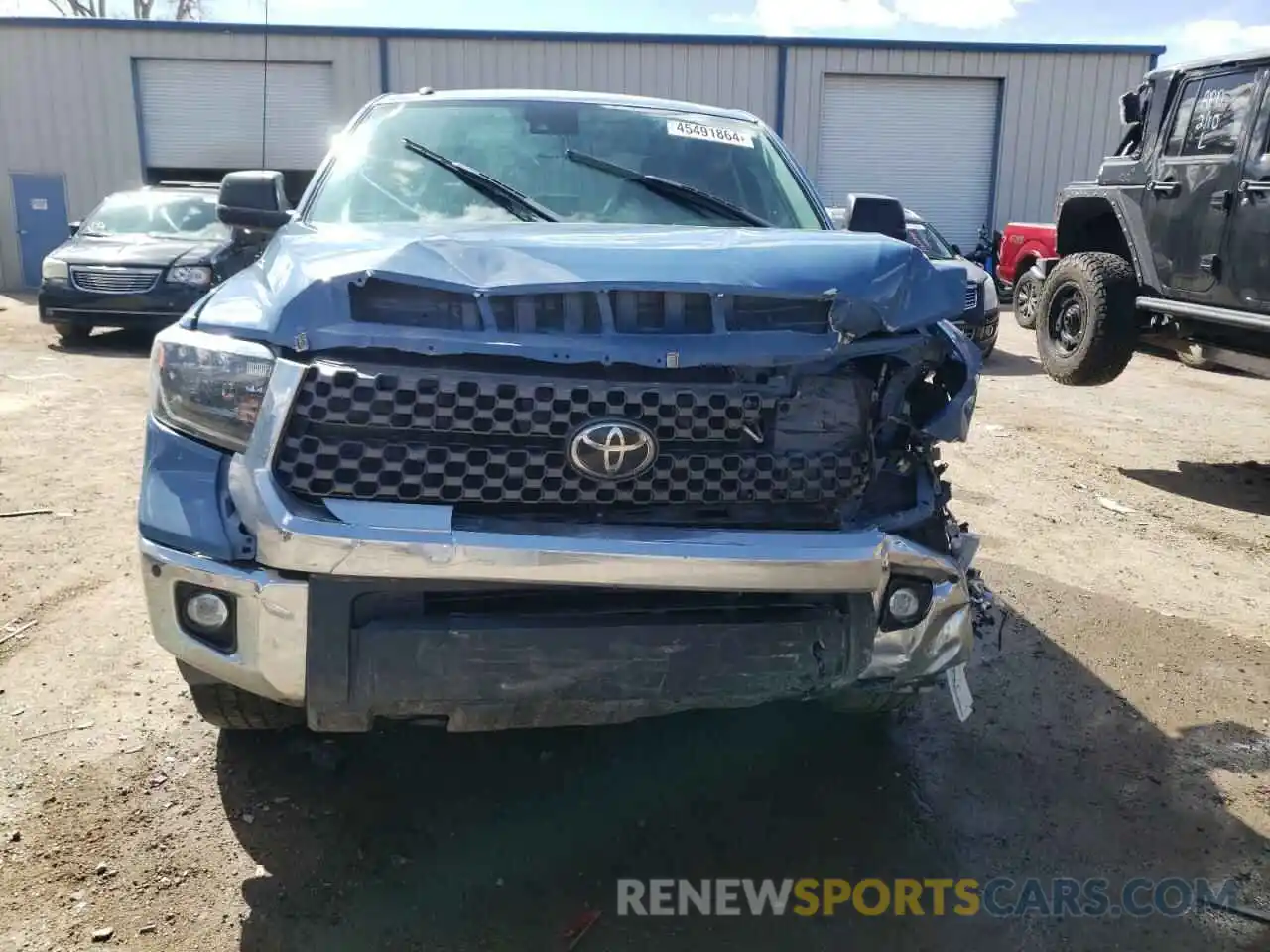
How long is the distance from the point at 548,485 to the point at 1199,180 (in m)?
5.76

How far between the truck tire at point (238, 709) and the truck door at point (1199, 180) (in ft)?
19.6

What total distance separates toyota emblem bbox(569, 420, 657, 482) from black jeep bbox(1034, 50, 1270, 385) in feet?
16.7

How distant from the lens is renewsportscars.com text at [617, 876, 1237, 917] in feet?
8.05

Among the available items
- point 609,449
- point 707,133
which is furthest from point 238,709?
point 707,133

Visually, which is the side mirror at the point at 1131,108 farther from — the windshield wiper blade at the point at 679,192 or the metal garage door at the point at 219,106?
the metal garage door at the point at 219,106

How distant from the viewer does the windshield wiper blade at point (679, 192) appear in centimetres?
356

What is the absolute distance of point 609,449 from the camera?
2260 mm

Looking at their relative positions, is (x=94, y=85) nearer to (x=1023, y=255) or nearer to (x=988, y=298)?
(x=1023, y=255)

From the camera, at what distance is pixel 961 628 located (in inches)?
100.0

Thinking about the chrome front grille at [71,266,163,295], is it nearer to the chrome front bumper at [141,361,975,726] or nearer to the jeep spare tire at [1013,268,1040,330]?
the chrome front bumper at [141,361,975,726]

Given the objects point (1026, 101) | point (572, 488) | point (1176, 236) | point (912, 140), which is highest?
point (1026, 101)

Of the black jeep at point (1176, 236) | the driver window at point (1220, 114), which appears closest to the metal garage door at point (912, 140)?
the black jeep at point (1176, 236)

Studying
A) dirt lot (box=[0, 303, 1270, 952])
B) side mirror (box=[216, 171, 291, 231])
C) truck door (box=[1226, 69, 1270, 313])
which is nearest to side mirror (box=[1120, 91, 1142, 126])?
truck door (box=[1226, 69, 1270, 313])

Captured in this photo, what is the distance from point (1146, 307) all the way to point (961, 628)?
515 centimetres
